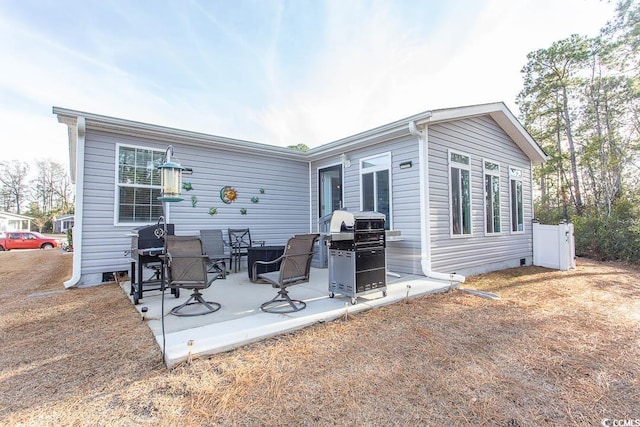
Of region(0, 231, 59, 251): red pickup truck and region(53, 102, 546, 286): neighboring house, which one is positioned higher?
region(53, 102, 546, 286): neighboring house

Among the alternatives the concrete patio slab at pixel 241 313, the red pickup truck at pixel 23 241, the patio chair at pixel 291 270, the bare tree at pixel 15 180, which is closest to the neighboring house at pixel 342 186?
the concrete patio slab at pixel 241 313

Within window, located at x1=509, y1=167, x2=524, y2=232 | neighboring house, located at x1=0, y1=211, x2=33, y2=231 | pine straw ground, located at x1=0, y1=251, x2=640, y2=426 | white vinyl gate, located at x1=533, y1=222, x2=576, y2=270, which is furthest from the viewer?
neighboring house, located at x1=0, y1=211, x2=33, y2=231

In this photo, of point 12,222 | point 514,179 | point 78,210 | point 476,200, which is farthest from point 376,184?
point 12,222

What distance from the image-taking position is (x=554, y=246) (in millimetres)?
7434

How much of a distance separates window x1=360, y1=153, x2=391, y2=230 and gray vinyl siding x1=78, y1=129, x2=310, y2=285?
2026 millimetres

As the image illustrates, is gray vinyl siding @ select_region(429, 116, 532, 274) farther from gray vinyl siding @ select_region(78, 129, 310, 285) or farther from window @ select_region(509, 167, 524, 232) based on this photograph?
gray vinyl siding @ select_region(78, 129, 310, 285)

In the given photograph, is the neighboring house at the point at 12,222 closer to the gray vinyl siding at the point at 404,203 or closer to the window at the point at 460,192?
the gray vinyl siding at the point at 404,203

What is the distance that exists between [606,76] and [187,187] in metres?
16.1

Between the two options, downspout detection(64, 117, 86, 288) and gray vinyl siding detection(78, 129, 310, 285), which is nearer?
downspout detection(64, 117, 86, 288)

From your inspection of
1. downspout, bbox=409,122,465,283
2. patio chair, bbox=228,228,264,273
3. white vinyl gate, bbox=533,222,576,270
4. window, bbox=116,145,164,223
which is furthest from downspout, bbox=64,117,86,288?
white vinyl gate, bbox=533,222,576,270

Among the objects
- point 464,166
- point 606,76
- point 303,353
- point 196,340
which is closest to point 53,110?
point 196,340

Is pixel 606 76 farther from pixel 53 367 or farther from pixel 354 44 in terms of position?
pixel 53 367

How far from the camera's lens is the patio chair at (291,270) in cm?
346

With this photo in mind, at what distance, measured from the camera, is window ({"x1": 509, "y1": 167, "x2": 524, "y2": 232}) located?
25.0ft
